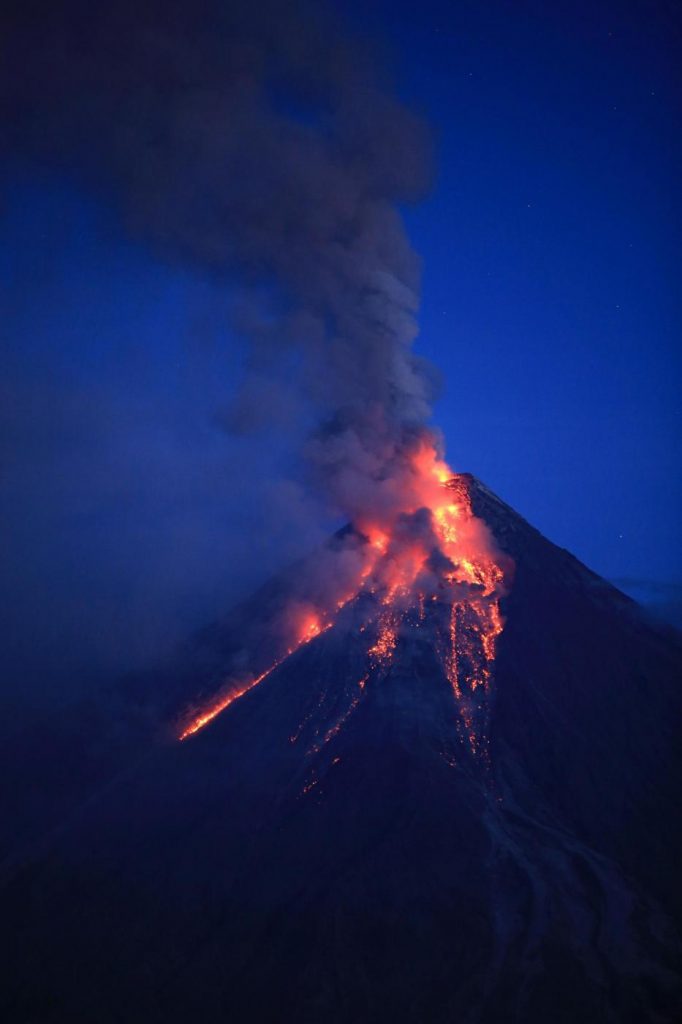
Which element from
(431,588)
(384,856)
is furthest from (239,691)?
(384,856)

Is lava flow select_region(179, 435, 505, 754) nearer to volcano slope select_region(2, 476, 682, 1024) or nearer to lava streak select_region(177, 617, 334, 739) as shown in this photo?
lava streak select_region(177, 617, 334, 739)

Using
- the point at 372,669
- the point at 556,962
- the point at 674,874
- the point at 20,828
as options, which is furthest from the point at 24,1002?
the point at 674,874

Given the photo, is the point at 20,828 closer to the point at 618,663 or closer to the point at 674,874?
the point at 674,874

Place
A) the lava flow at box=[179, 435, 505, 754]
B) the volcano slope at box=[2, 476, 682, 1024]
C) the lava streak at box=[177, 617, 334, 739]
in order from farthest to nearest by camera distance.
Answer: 1. the lava flow at box=[179, 435, 505, 754]
2. the lava streak at box=[177, 617, 334, 739]
3. the volcano slope at box=[2, 476, 682, 1024]

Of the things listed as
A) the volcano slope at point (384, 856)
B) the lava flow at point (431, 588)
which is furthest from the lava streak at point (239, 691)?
the volcano slope at point (384, 856)

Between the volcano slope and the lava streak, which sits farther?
the lava streak

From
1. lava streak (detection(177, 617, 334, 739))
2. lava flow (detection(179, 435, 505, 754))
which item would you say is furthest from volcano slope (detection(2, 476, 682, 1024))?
lava streak (detection(177, 617, 334, 739))

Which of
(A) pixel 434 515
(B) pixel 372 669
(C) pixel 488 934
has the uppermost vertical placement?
(A) pixel 434 515
